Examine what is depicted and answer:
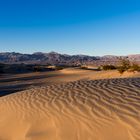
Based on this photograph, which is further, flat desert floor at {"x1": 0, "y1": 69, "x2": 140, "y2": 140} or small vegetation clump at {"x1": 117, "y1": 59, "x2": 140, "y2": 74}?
small vegetation clump at {"x1": 117, "y1": 59, "x2": 140, "y2": 74}

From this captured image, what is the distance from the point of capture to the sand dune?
4.88 metres

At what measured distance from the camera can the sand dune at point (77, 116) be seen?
488 centimetres

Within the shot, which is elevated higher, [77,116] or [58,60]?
[77,116]

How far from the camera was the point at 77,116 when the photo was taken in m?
5.83

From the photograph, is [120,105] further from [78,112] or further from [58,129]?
[58,129]

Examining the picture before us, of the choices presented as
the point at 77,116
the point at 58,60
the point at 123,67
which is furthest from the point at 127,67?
the point at 58,60

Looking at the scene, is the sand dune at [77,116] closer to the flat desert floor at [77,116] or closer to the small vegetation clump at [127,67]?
the flat desert floor at [77,116]

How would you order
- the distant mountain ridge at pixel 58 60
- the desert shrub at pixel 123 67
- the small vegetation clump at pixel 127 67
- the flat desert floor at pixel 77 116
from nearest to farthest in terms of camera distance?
1. the flat desert floor at pixel 77 116
2. the small vegetation clump at pixel 127 67
3. the desert shrub at pixel 123 67
4. the distant mountain ridge at pixel 58 60

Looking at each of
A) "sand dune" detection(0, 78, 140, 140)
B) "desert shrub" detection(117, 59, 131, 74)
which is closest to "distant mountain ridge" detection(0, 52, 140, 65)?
"desert shrub" detection(117, 59, 131, 74)

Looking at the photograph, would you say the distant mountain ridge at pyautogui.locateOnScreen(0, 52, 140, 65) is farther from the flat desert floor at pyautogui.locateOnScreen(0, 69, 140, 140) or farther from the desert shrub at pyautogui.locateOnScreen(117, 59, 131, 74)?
the flat desert floor at pyautogui.locateOnScreen(0, 69, 140, 140)

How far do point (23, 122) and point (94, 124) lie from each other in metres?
2.01

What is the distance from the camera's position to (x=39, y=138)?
5203mm

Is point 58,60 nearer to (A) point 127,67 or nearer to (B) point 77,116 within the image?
(A) point 127,67

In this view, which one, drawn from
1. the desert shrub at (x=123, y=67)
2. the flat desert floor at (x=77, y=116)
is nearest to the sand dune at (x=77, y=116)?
the flat desert floor at (x=77, y=116)
